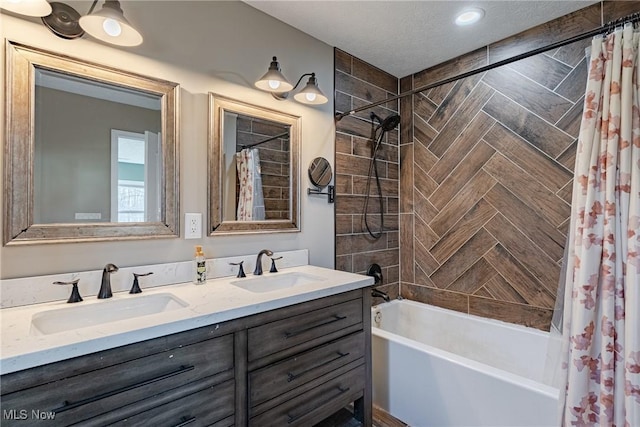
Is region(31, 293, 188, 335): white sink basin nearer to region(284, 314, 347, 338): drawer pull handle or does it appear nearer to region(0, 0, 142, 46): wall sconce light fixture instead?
region(284, 314, 347, 338): drawer pull handle

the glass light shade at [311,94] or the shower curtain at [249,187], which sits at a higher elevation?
the glass light shade at [311,94]

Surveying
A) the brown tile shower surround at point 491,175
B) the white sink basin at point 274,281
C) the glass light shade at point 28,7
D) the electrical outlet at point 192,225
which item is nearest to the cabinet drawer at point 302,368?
the white sink basin at point 274,281

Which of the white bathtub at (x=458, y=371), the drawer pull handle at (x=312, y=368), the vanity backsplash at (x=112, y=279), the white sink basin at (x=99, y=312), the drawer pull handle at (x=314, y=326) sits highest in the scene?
the vanity backsplash at (x=112, y=279)

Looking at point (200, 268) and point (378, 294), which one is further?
point (378, 294)

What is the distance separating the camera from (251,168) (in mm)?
1931

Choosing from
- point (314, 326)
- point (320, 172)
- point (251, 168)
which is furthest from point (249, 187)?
point (314, 326)

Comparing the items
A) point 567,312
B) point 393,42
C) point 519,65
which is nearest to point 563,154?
point 519,65

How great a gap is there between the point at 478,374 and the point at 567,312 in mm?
530

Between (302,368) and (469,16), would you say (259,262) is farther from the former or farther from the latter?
(469,16)

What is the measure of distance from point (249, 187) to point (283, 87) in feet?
2.03

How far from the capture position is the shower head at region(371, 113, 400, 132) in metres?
2.63

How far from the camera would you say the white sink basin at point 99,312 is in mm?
1126

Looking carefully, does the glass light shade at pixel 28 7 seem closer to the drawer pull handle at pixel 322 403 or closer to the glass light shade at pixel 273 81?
the glass light shade at pixel 273 81

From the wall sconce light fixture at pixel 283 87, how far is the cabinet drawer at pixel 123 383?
134cm
